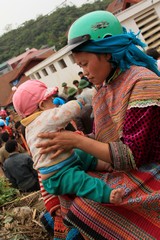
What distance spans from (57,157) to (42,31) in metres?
79.3

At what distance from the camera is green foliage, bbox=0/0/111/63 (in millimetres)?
67688

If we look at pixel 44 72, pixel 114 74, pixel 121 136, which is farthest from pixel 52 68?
pixel 121 136

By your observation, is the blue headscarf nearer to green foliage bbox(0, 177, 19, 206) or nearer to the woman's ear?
the woman's ear

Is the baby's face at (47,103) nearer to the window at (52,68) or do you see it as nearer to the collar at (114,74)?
the collar at (114,74)

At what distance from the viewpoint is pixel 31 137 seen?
2.18 m

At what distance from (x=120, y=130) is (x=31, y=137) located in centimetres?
64

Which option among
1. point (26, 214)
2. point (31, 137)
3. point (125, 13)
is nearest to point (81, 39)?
point (31, 137)

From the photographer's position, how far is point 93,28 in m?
1.94

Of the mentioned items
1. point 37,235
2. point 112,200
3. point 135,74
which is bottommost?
point 37,235

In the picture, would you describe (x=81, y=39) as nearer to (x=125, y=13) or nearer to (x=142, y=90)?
(x=142, y=90)

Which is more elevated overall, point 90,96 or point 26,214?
point 90,96

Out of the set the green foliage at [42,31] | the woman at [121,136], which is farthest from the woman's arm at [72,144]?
the green foliage at [42,31]

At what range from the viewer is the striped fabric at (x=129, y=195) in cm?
183

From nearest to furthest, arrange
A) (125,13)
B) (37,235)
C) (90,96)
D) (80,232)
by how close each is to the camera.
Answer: (80,232) < (90,96) < (37,235) < (125,13)
